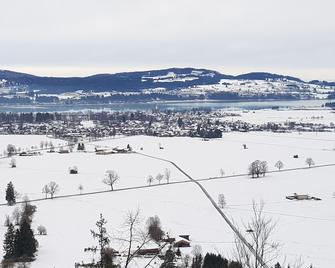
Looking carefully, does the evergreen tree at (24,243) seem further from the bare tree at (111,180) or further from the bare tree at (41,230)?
the bare tree at (111,180)

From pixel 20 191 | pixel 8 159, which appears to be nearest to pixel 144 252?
pixel 20 191

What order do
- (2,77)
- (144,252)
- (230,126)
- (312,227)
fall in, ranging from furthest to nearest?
(2,77)
(230,126)
(312,227)
(144,252)

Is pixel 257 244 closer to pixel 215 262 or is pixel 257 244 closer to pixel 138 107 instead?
pixel 215 262

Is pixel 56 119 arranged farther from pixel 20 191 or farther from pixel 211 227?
pixel 211 227

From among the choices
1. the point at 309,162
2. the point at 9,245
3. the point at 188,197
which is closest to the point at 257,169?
the point at 309,162

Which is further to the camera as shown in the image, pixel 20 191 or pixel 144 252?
pixel 20 191

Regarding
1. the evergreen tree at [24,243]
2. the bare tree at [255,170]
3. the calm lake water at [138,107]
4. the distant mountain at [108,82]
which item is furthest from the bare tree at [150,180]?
the distant mountain at [108,82]

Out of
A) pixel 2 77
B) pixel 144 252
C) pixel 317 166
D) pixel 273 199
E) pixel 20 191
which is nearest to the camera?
pixel 144 252
